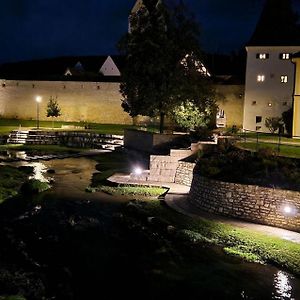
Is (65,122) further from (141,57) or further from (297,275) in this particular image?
(297,275)

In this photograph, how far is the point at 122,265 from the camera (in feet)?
39.3

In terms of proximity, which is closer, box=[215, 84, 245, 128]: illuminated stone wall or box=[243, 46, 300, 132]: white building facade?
box=[243, 46, 300, 132]: white building facade

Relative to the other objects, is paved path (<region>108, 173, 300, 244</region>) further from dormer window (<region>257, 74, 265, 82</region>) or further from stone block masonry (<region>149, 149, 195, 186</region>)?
dormer window (<region>257, 74, 265, 82</region>)

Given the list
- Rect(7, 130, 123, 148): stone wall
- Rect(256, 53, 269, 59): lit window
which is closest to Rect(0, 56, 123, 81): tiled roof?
Rect(7, 130, 123, 148): stone wall

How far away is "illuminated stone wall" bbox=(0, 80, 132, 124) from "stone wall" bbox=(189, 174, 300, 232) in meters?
29.2

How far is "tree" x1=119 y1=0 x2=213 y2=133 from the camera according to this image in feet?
91.9

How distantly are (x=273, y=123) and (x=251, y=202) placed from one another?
19896 mm

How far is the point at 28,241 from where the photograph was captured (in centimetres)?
1355

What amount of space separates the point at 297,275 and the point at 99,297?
171 inches

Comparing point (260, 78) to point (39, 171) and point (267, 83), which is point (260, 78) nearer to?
point (267, 83)

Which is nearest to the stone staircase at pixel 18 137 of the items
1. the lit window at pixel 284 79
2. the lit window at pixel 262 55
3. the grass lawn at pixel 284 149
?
the lit window at pixel 262 55

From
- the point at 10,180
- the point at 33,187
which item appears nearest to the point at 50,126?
the point at 10,180

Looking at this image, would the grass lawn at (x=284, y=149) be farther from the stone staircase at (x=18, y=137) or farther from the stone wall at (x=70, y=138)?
the stone staircase at (x=18, y=137)

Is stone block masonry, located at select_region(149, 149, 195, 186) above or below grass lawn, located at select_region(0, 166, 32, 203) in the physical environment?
above
